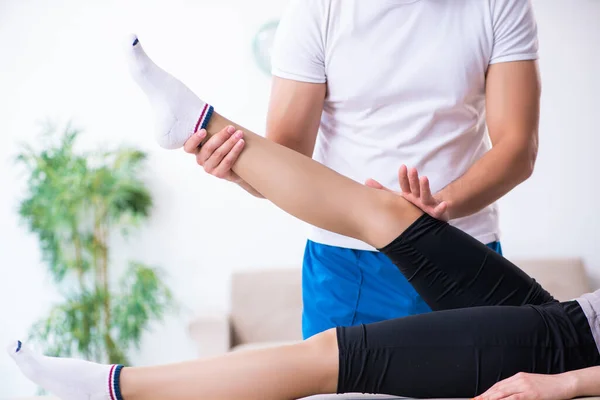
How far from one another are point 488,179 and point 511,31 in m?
0.33

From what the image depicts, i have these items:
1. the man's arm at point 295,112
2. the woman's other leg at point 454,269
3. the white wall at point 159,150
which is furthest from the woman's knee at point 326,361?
the white wall at point 159,150

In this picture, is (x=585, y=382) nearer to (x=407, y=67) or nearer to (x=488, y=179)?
(x=488, y=179)

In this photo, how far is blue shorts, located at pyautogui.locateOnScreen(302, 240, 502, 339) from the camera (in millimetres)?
1605

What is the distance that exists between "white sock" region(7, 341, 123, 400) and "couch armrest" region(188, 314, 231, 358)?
2038mm

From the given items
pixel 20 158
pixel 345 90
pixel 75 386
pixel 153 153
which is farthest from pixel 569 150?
pixel 75 386

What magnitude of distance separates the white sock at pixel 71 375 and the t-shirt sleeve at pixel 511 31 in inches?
40.9

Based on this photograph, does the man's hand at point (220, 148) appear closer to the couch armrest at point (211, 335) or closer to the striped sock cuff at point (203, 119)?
the striped sock cuff at point (203, 119)

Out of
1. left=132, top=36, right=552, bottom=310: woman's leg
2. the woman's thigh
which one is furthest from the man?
the woman's thigh

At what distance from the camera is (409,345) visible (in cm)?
127

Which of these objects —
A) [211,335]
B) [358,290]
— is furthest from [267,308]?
[358,290]

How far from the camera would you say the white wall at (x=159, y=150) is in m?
3.71

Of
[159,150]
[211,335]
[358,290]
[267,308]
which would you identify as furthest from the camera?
[159,150]

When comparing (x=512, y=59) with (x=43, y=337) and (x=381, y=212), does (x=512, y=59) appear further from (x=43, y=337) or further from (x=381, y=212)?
(x=43, y=337)

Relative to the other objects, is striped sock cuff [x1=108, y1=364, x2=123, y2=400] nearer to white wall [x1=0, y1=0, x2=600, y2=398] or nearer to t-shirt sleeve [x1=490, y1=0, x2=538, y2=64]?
t-shirt sleeve [x1=490, y1=0, x2=538, y2=64]
